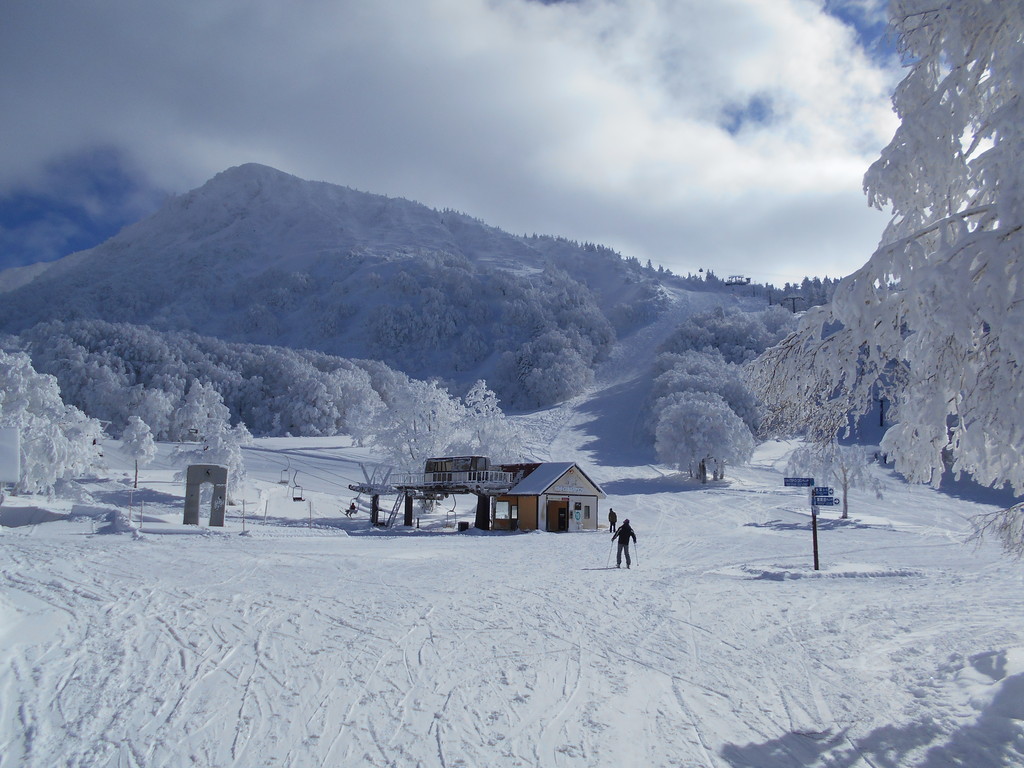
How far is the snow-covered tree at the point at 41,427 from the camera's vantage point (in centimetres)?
3056

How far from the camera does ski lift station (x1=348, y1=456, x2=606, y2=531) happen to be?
3538cm

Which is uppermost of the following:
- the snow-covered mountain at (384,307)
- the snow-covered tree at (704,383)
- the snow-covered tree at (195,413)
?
the snow-covered mountain at (384,307)

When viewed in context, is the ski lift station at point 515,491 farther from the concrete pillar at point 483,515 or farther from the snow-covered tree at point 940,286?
the snow-covered tree at point 940,286

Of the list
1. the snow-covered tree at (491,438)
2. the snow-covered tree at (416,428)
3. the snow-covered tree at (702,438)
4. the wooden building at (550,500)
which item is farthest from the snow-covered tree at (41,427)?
the snow-covered tree at (702,438)

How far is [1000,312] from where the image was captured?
4453mm

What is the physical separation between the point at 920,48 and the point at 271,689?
8872 millimetres

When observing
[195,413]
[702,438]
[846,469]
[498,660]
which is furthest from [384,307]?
[498,660]

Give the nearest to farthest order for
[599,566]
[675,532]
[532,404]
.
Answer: [599,566], [675,532], [532,404]

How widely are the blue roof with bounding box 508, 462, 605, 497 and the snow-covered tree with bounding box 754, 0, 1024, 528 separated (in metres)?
29.1

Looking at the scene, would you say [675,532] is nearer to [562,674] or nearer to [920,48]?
[562,674]

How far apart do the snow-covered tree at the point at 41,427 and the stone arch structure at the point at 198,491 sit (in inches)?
258

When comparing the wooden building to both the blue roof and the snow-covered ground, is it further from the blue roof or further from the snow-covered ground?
the snow-covered ground

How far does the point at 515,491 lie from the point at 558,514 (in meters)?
2.67

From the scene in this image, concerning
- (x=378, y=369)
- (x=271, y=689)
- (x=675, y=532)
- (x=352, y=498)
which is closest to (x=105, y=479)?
(x=352, y=498)
